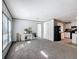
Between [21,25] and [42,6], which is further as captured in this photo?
[21,25]

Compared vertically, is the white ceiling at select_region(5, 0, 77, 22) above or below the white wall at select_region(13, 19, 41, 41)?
above

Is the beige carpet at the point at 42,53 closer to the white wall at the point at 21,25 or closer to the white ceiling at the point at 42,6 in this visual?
the white ceiling at the point at 42,6

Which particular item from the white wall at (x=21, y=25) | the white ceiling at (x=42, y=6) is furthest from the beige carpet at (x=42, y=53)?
the white wall at (x=21, y=25)

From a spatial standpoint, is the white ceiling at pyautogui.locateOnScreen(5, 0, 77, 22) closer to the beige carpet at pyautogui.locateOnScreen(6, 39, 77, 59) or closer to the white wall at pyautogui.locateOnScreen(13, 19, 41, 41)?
the beige carpet at pyautogui.locateOnScreen(6, 39, 77, 59)

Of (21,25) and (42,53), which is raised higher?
(21,25)

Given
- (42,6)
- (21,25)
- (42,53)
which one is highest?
(42,6)

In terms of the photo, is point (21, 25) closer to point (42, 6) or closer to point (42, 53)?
point (42, 6)

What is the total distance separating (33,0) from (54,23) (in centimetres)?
489

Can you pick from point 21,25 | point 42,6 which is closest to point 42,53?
point 42,6

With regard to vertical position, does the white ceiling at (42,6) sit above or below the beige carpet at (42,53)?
above

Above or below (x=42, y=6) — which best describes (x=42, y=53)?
below

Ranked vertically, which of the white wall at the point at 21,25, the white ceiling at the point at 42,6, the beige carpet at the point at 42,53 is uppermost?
the white ceiling at the point at 42,6

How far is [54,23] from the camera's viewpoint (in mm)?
7289

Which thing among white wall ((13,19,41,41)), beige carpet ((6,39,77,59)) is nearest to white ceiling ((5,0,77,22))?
beige carpet ((6,39,77,59))
